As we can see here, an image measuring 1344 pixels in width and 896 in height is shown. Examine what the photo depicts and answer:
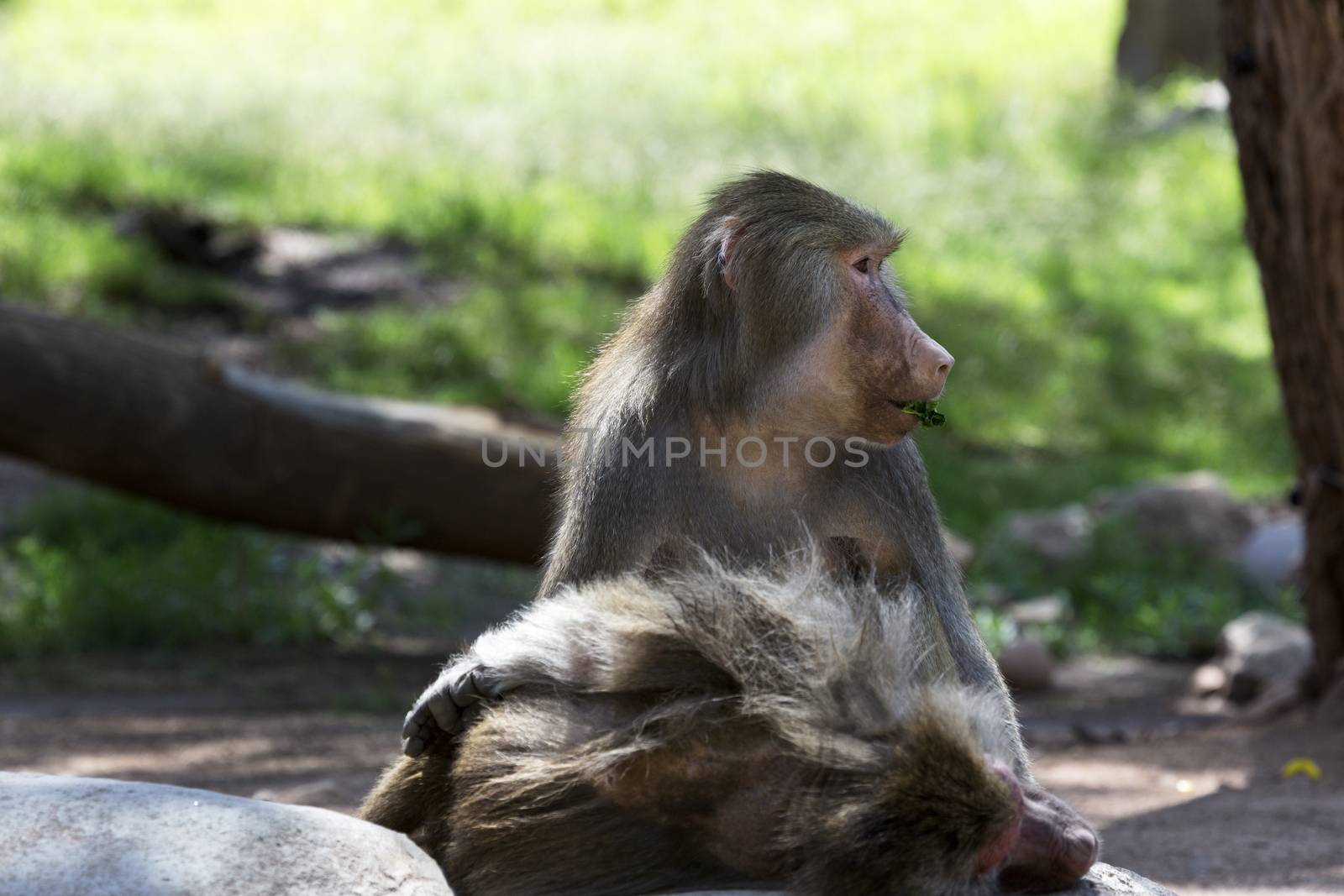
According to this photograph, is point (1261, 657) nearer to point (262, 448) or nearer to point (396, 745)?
point (396, 745)

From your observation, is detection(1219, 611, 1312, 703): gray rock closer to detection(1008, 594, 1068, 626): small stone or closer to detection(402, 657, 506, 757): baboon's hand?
detection(1008, 594, 1068, 626): small stone

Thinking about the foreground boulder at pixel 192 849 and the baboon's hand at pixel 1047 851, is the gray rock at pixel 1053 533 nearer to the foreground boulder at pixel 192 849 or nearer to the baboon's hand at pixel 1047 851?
the foreground boulder at pixel 192 849

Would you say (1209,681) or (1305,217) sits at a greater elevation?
(1305,217)

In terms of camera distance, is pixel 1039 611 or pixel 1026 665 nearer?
pixel 1026 665

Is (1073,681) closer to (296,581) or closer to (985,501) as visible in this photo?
(985,501)

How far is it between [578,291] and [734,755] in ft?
27.5

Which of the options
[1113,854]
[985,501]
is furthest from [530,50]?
[1113,854]

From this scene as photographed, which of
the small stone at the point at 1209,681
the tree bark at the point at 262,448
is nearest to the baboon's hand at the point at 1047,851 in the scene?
the tree bark at the point at 262,448

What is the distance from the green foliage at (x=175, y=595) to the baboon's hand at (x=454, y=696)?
4318 millimetres

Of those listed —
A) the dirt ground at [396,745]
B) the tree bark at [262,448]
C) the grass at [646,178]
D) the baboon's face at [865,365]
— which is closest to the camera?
the baboon's face at [865,365]

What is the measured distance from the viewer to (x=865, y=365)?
3.17 metres

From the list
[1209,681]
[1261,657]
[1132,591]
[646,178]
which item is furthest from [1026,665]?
[646,178]

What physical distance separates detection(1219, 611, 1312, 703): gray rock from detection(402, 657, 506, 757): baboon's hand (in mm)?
4529

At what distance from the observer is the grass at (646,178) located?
33.9 feet
